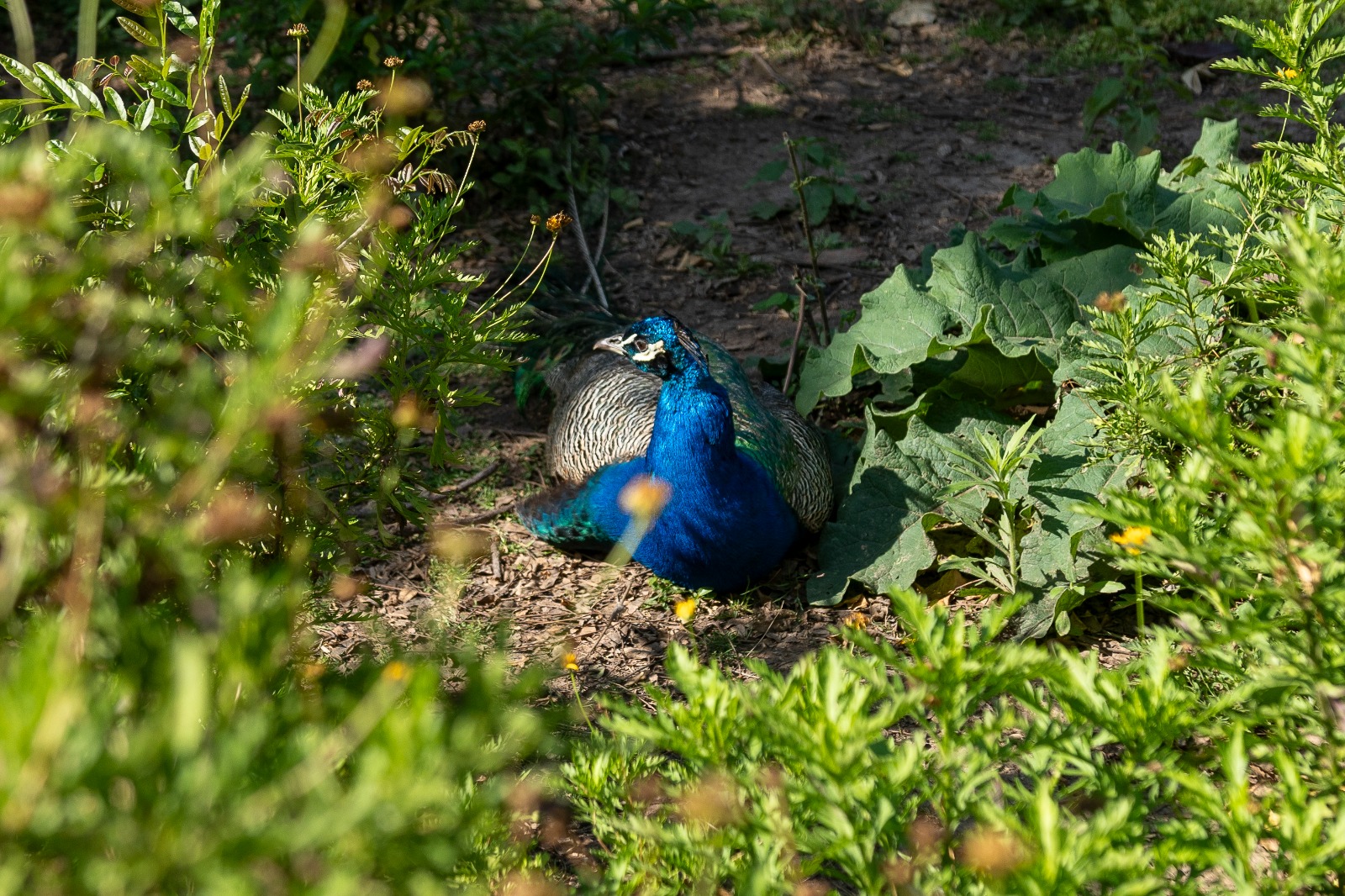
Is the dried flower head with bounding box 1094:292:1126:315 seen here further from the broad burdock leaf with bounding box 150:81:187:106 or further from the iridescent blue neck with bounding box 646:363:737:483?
the broad burdock leaf with bounding box 150:81:187:106

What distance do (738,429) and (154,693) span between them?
2.74 m

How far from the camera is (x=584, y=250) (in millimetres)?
5461

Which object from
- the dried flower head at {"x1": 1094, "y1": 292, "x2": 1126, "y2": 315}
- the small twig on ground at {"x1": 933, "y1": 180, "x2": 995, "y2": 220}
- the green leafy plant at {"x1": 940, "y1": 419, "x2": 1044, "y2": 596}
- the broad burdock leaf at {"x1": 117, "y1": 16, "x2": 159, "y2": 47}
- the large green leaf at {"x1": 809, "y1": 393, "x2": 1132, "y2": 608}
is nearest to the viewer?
the broad burdock leaf at {"x1": 117, "y1": 16, "x2": 159, "y2": 47}

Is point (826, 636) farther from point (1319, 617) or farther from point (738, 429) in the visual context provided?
point (1319, 617)

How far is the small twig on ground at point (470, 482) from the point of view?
14.4 feet

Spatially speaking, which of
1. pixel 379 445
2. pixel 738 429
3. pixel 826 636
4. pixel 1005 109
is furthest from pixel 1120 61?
pixel 379 445

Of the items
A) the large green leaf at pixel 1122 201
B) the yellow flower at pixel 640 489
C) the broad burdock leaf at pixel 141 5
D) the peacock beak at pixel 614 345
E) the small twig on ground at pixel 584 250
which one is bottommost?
the small twig on ground at pixel 584 250

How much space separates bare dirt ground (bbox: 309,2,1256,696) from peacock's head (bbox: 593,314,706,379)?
0.65 metres

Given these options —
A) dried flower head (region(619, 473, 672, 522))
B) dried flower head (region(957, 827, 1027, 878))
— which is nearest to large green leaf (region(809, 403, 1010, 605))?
dried flower head (region(619, 473, 672, 522))

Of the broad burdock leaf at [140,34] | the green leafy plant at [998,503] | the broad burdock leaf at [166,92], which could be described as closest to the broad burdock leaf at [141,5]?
the broad burdock leaf at [140,34]

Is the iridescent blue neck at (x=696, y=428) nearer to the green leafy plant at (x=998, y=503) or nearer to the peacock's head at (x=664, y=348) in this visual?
the peacock's head at (x=664, y=348)

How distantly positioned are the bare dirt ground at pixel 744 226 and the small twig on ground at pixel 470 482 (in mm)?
12

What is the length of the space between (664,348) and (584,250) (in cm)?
210

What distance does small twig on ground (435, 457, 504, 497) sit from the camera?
440 centimetres
